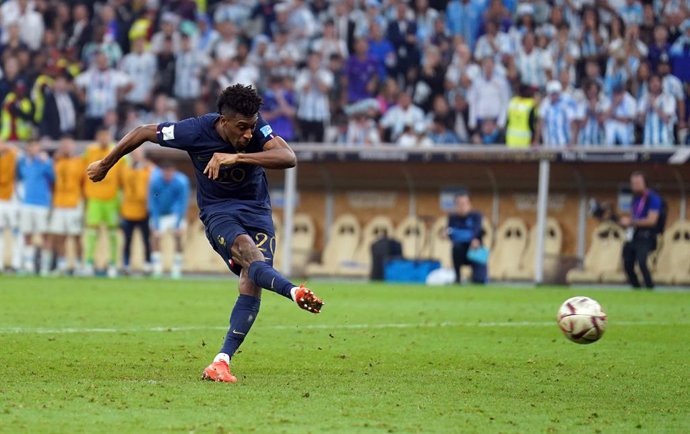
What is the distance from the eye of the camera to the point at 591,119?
22625 millimetres

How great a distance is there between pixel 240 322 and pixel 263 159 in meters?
1.10

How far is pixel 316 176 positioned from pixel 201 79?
9.66ft

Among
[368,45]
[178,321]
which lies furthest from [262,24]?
[178,321]

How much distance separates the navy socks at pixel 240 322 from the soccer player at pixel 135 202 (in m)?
14.7

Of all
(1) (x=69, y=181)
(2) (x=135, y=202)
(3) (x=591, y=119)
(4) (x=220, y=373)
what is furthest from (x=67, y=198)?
(4) (x=220, y=373)

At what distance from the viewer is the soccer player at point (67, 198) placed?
23578mm

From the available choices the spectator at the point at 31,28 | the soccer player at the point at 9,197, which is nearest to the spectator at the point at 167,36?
the spectator at the point at 31,28

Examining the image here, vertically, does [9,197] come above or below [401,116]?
below

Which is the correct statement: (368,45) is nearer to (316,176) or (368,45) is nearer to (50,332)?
(316,176)

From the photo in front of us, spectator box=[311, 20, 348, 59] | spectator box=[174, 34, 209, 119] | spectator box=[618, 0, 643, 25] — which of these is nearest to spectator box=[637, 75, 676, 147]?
spectator box=[618, 0, 643, 25]

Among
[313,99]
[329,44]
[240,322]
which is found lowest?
[240,322]

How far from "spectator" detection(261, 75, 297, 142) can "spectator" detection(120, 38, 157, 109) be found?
9.36 feet

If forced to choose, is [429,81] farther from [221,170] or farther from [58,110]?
[221,170]

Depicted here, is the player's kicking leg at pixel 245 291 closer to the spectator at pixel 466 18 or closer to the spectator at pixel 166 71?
the spectator at pixel 466 18
